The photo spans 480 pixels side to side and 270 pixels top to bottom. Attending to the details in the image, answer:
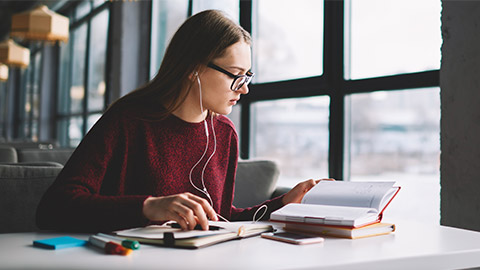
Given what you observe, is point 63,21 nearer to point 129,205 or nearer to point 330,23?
point 330,23

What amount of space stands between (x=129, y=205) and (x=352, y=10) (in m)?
2.03

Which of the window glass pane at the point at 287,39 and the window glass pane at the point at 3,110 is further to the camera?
the window glass pane at the point at 3,110

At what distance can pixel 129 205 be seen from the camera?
102 cm

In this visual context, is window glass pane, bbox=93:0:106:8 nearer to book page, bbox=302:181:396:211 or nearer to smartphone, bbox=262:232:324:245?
book page, bbox=302:181:396:211

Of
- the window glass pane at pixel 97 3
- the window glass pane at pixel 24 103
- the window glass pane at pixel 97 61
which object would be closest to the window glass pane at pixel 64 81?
the window glass pane at pixel 97 61

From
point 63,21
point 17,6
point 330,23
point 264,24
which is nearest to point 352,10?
point 330,23

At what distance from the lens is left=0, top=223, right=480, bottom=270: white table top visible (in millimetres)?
775

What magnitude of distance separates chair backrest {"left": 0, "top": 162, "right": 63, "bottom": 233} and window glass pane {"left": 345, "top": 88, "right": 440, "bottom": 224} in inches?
59.2

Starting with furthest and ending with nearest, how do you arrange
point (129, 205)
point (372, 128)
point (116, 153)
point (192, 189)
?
point (372, 128) < point (192, 189) < point (116, 153) < point (129, 205)

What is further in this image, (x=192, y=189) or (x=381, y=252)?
(x=192, y=189)

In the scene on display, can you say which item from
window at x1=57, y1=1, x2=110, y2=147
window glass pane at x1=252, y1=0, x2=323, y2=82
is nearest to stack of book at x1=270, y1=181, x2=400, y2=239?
window glass pane at x1=252, y1=0, x2=323, y2=82

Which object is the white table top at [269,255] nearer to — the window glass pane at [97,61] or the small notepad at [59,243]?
the small notepad at [59,243]

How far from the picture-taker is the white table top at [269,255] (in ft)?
2.54

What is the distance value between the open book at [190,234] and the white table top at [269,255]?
0.05 ft
